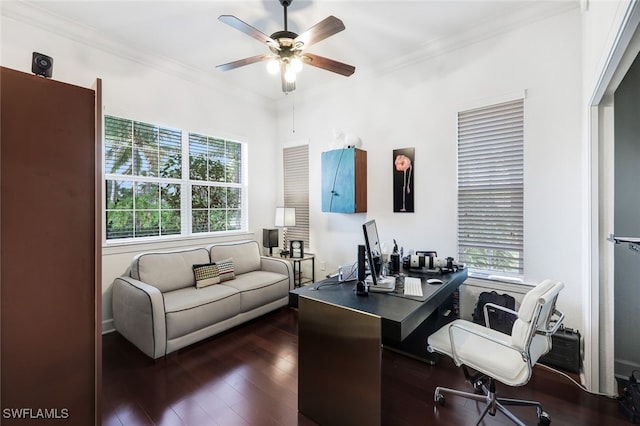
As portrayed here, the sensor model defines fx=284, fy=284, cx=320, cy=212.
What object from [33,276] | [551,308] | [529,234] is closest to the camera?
[33,276]

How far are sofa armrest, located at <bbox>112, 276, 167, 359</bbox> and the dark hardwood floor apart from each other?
16 cm

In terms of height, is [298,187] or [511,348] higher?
[298,187]

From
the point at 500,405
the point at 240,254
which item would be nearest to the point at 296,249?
the point at 240,254

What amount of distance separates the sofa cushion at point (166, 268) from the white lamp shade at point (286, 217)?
51.3 inches

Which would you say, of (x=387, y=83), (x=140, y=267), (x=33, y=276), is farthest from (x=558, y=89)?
(x=140, y=267)

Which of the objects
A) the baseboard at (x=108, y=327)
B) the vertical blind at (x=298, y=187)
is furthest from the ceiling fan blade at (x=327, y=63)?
the baseboard at (x=108, y=327)

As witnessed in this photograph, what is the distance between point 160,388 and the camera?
213cm

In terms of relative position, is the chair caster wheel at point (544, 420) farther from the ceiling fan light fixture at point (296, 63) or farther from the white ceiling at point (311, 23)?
the white ceiling at point (311, 23)

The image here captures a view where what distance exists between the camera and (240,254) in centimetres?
377

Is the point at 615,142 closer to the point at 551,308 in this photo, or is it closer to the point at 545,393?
the point at 551,308

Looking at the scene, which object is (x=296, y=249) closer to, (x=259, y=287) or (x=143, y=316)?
(x=259, y=287)

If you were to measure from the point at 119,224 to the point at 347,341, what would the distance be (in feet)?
9.57

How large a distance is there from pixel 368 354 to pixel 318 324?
0.36m

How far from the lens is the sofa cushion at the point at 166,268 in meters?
2.89
